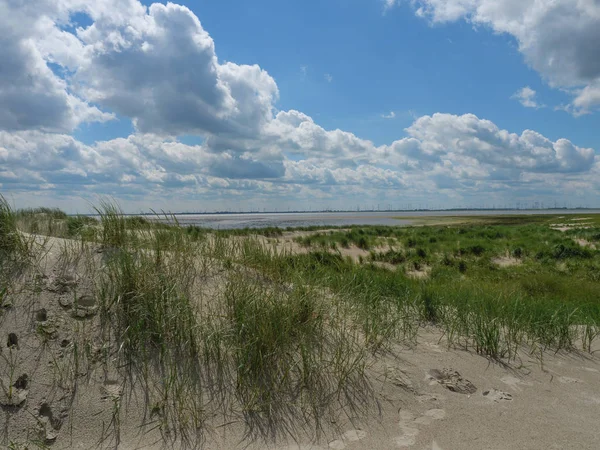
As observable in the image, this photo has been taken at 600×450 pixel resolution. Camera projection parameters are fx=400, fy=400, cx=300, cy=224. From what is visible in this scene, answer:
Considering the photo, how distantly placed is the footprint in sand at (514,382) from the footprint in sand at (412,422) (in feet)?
3.74

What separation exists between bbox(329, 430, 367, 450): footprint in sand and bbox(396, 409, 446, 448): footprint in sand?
0.33 metres

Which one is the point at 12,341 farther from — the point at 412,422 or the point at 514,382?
the point at 514,382

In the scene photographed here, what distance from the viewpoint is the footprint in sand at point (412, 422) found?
3580mm

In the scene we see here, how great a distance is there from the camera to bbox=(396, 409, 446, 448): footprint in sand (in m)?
3.58

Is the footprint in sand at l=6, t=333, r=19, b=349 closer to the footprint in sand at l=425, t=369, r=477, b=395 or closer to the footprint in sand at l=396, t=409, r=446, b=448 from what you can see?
the footprint in sand at l=396, t=409, r=446, b=448

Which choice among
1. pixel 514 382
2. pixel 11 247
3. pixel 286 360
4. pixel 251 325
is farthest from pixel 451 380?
pixel 11 247

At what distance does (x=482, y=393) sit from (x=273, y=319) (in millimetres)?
2439

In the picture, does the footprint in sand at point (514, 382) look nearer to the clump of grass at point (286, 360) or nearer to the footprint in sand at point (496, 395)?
the footprint in sand at point (496, 395)

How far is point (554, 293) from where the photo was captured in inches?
434

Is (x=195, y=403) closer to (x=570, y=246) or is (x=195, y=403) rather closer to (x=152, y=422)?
(x=152, y=422)

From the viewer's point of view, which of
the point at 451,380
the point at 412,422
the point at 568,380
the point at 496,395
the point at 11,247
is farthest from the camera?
the point at 11,247

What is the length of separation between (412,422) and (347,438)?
70cm

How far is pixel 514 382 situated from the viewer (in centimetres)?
468

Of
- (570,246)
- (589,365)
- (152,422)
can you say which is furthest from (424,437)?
(570,246)
